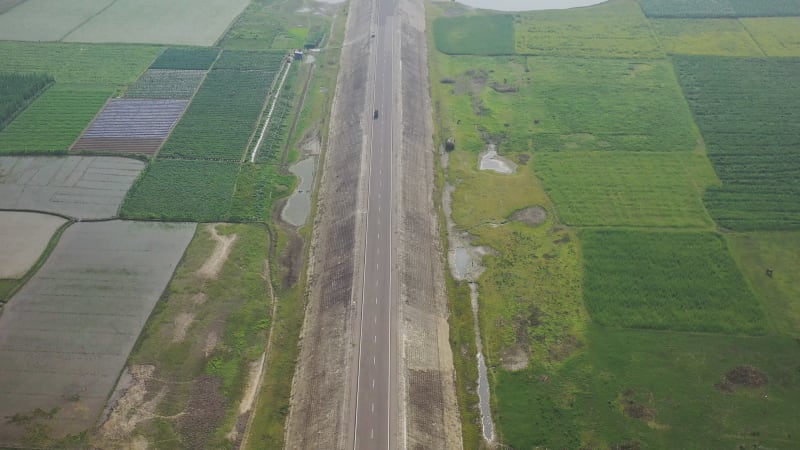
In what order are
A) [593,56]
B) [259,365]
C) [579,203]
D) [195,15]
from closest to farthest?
1. [259,365]
2. [579,203]
3. [593,56]
4. [195,15]

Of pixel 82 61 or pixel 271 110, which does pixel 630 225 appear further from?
pixel 82 61

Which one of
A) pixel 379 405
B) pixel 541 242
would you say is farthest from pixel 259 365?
pixel 541 242

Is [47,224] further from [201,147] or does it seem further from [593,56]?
[593,56]

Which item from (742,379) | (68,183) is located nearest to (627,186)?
(742,379)

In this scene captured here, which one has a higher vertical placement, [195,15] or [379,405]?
[195,15]

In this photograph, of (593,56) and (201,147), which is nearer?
(201,147)

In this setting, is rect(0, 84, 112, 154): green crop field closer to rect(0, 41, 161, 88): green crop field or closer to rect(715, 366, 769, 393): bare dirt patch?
rect(0, 41, 161, 88): green crop field
